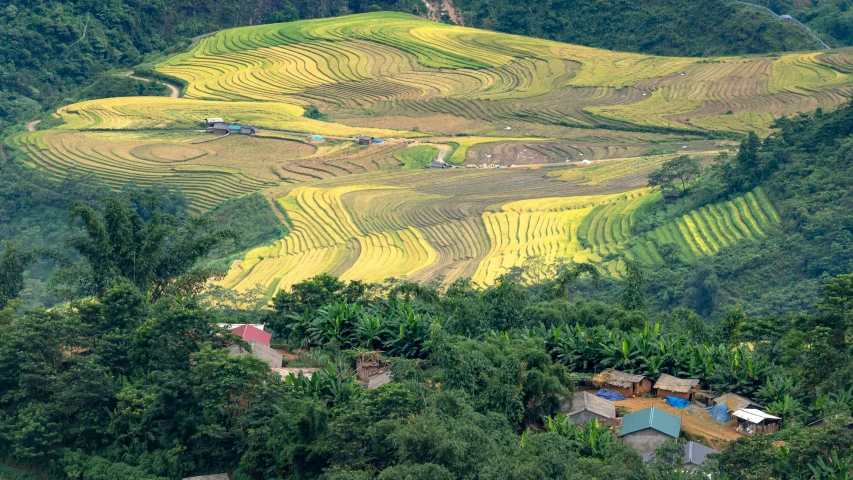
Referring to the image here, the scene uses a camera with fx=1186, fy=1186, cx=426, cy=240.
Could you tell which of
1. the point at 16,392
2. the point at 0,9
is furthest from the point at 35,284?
the point at 0,9

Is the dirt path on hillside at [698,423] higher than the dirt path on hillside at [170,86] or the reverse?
higher

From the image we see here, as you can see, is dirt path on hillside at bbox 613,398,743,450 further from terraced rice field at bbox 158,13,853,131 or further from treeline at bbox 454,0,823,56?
treeline at bbox 454,0,823,56

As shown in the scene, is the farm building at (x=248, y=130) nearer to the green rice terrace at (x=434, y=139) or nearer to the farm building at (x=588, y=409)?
the green rice terrace at (x=434, y=139)

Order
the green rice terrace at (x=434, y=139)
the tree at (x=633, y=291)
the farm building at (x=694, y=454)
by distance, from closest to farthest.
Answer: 1. the farm building at (x=694, y=454)
2. the tree at (x=633, y=291)
3. the green rice terrace at (x=434, y=139)

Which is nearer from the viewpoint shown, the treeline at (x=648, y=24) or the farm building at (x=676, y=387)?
the farm building at (x=676, y=387)

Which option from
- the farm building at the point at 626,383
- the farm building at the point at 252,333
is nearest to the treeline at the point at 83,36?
the farm building at the point at 252,333

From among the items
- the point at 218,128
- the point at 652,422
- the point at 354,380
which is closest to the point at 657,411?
the point at 652,422

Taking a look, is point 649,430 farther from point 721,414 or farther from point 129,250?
point 129,250
